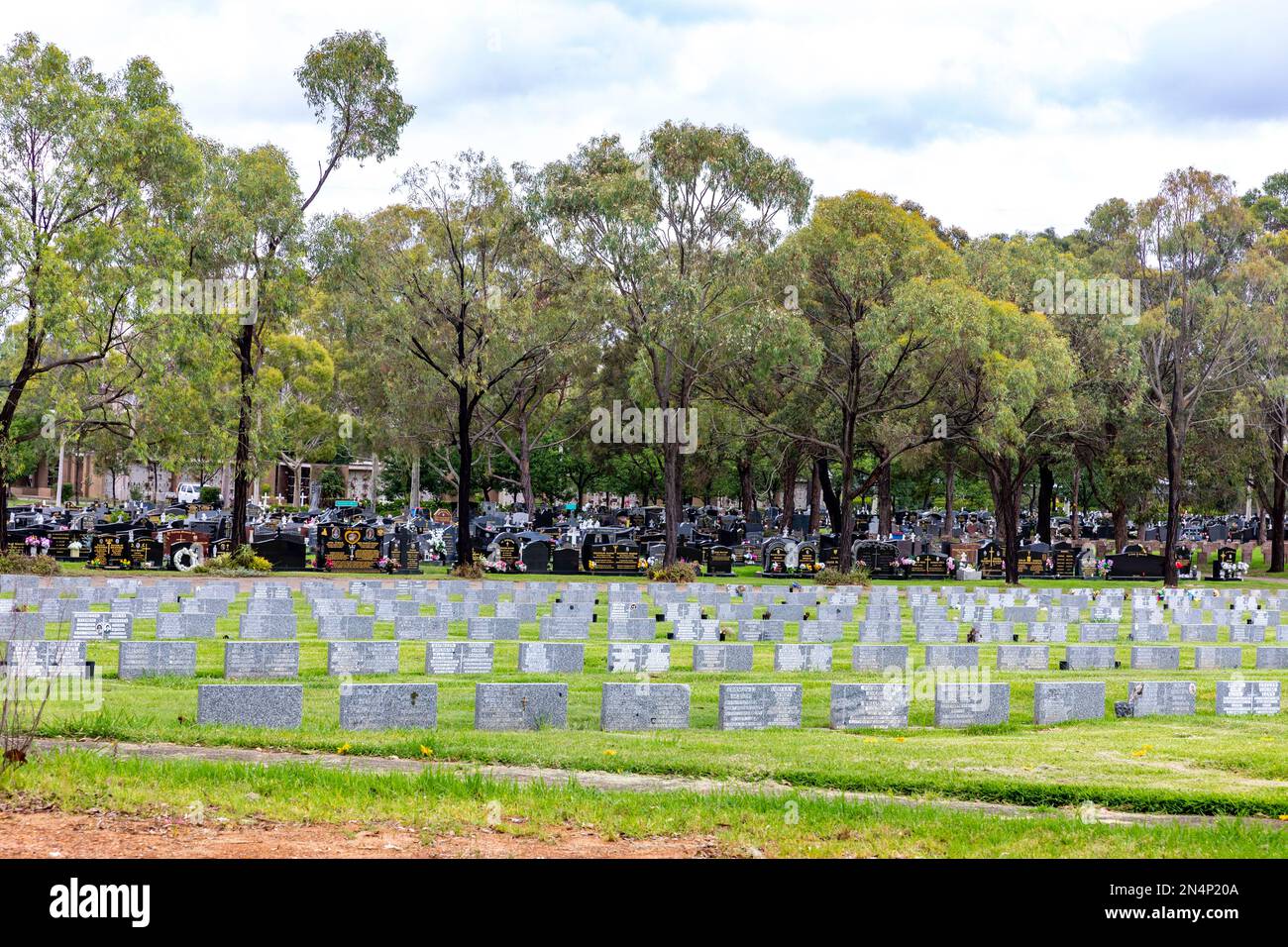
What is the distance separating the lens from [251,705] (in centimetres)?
1233

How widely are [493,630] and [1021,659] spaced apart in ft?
28.4

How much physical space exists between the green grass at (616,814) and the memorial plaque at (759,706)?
3.63 metres

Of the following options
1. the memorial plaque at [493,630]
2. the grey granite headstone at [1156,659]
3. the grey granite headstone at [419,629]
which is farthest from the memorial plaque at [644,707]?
the grey granite headstone at [1156,659]

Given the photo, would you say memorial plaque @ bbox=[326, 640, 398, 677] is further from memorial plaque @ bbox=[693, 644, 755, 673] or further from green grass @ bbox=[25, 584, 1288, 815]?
memorial plaque @ bbox=[693, 644, 755, 673]

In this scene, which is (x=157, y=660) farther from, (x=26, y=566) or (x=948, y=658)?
(x=26, y=566)

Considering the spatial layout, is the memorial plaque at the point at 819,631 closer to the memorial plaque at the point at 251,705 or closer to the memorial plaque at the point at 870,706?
the memorial plaque at the point at 870,706

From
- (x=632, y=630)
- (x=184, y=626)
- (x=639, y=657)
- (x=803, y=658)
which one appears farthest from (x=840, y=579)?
(x=184, y=626)

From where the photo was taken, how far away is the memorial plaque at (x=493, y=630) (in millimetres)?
21031

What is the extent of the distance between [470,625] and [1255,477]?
169 ft

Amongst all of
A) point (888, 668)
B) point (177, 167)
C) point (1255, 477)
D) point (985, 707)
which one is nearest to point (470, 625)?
point (888, 668)

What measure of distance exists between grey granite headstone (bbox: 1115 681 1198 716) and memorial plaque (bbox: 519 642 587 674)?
7.04 m

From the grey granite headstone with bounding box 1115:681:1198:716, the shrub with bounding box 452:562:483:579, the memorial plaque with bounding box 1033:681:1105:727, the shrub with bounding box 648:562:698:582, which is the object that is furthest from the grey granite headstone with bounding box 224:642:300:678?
the shrub with bounding box 648:562:698:582
